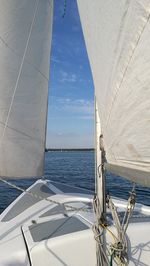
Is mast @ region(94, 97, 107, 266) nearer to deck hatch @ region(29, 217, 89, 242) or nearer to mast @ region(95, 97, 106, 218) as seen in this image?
mast @ region(95, 97, 106, 218)

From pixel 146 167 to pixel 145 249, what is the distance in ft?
7.58

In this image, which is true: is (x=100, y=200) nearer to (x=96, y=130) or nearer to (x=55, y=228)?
(x=96, y=130)

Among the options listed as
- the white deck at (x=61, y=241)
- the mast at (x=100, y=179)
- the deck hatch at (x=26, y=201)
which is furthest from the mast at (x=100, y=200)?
the deck hatch at (x=26, y=201)

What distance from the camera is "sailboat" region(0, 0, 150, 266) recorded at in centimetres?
203

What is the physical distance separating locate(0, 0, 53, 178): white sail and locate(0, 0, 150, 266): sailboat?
22 mm

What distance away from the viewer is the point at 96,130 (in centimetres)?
350

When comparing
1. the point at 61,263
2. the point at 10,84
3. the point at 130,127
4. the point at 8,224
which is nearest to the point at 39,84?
the point at 10,84

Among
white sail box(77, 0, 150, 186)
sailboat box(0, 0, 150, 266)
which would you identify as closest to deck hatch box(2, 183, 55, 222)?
sailboat box(0, 0, 150, 266)

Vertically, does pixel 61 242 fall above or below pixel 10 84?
below

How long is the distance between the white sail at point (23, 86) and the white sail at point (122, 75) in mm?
3490

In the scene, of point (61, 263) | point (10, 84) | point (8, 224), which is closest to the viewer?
point (61, 263)

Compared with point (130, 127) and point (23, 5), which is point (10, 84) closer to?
point (23, 5)

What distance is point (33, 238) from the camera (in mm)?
4129

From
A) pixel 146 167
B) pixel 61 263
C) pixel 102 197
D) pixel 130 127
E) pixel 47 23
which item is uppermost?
pixel 47 23
